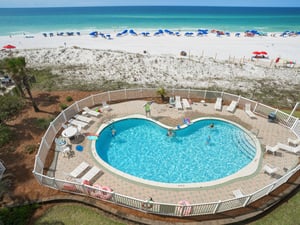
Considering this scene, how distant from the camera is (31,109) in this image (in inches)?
626

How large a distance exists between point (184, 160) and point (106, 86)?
13737 millimetres

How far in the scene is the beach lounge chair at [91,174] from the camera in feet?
32.0

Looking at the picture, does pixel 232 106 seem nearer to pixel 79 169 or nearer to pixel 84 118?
pixel 84 118

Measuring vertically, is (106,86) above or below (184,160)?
above

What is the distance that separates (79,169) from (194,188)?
660 centimetres

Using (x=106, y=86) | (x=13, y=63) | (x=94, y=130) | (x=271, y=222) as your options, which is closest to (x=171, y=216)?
(x=271, y=222)

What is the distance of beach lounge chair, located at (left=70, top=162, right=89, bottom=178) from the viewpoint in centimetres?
1002

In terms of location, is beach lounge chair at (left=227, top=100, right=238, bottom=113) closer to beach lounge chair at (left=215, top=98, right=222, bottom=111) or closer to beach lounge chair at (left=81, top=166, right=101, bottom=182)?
beach lounge chair at (left=215, top=98, right=222, bottom=111)

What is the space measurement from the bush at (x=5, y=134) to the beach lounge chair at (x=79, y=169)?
20.2 feet

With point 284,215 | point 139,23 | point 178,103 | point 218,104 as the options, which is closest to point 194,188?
point 284,215

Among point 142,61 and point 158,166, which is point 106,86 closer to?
point 142,61

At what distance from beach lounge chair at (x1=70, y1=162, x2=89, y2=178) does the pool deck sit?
1.52ft

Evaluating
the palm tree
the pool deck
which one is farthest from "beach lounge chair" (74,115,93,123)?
the palm tree

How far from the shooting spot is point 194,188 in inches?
379
